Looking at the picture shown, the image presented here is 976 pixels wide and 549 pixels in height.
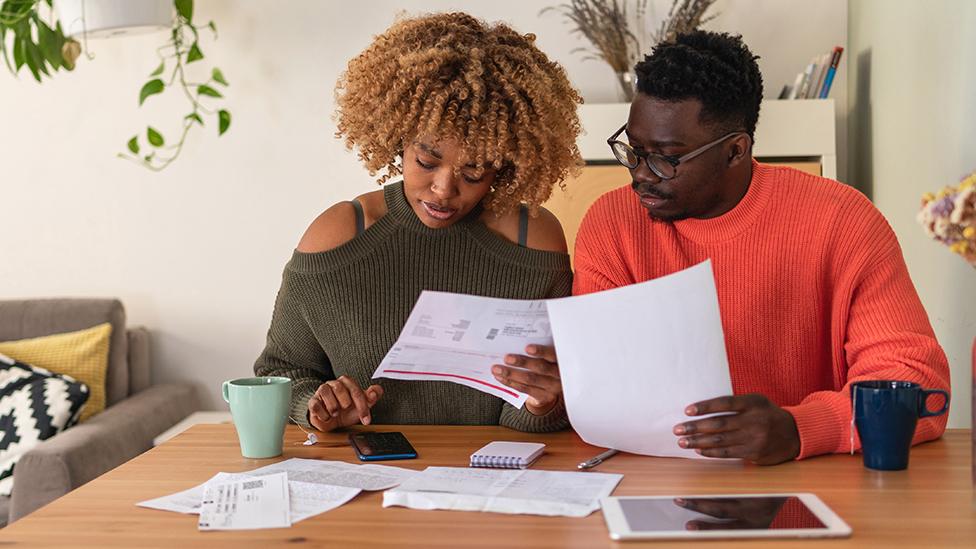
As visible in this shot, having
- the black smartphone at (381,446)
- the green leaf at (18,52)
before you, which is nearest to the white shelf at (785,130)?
the black smartphone at (381,446)

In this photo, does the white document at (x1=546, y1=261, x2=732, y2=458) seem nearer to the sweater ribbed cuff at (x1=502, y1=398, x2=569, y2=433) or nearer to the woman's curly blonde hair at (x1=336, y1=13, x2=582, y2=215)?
the sweater ribbed cuff at (x1=502, y1=398, x2=569, y2=433)

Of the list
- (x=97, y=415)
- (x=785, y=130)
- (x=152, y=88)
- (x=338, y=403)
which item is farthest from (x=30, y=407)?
(x=785, y=130)

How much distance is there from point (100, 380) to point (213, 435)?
5.72 ft

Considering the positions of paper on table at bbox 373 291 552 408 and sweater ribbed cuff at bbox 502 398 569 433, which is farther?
sweater ribbed cuff at bbox 502 398 569 433

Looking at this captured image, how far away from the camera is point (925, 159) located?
2180 millimetres

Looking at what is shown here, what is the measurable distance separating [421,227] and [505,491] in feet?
2.12

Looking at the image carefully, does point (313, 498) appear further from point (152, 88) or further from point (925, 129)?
point (152, 88)

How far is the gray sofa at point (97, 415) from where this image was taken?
2588 mm

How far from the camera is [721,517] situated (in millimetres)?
1111

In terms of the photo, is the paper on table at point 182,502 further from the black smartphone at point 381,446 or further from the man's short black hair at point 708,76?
the man's short black hair at point 708,76

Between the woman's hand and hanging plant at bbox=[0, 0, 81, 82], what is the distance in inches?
81.5

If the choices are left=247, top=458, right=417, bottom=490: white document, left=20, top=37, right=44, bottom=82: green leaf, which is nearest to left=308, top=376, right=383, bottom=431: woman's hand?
left=247, top=458, right=417, bottom=490: white document

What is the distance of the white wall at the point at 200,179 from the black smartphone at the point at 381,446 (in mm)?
1952

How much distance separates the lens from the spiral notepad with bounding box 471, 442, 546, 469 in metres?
1.35
